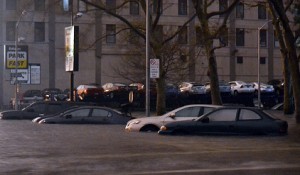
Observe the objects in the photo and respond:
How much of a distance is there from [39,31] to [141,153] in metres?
53.7

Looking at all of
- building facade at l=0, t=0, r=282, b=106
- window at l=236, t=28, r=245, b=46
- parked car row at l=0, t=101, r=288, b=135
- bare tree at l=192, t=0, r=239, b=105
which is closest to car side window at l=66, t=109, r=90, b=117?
parked car row at l=0, t=101, r=288, b=135

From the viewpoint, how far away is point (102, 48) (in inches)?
2795

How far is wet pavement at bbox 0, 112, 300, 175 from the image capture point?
574 inches

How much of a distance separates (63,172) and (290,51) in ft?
70.4

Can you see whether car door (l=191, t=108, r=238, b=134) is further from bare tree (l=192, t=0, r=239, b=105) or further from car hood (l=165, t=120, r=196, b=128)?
bare tree (l=192, t=0, r=239, b=105)

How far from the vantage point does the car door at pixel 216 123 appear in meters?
23.3

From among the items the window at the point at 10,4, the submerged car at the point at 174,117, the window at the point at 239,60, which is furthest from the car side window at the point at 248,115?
the window at the point at 239,60

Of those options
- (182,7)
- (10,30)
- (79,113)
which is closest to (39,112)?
(79,113)

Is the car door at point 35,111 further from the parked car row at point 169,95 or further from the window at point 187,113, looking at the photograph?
the parked car row at point 169,95

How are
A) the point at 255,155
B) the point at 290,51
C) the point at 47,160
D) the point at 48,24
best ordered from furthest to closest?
the point at 48,24, the point at 290,51, the point at 255,155, the point at 47,160

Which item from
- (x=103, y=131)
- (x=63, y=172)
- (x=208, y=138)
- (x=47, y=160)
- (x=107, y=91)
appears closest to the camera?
(x=63, y=172)

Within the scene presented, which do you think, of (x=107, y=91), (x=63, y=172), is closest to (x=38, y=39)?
(x=107, y=91)

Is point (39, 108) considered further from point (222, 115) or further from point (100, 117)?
point (222, 115)

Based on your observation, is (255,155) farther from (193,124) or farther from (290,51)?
(290,51)
